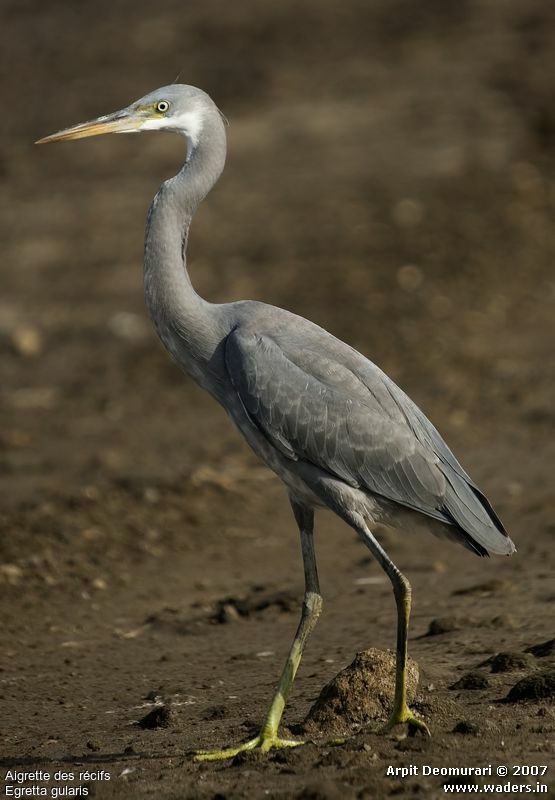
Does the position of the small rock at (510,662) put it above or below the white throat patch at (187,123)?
below

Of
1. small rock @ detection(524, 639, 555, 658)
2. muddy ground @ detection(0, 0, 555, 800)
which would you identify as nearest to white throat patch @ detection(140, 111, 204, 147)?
muddy ground @ detection(0, 0, 555, 800)

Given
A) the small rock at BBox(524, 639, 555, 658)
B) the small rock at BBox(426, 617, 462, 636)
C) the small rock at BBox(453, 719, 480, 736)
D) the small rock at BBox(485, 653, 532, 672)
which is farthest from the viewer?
the small rock at BBox(426, 617, 462, 636)

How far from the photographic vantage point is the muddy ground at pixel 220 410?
5.86 m

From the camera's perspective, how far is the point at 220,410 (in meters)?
11.4

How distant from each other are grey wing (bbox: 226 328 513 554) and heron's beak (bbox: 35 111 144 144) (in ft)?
3.80

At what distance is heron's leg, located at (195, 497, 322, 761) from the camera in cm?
523

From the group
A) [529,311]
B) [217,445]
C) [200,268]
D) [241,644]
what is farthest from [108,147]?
[241,644]

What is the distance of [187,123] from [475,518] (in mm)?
2274

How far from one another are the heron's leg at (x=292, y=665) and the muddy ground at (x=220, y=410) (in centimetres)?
12

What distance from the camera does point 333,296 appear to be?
13.2 meters

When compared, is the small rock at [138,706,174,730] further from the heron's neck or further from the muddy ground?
the heron's neck

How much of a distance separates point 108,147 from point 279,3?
5666 millimetres

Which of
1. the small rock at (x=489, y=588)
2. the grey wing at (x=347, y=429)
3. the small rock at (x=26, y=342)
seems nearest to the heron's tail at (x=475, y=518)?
the grey wing at (x=347, y=429)

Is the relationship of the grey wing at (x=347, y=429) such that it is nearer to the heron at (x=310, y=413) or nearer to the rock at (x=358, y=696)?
the heron at (x=310, y=413)
